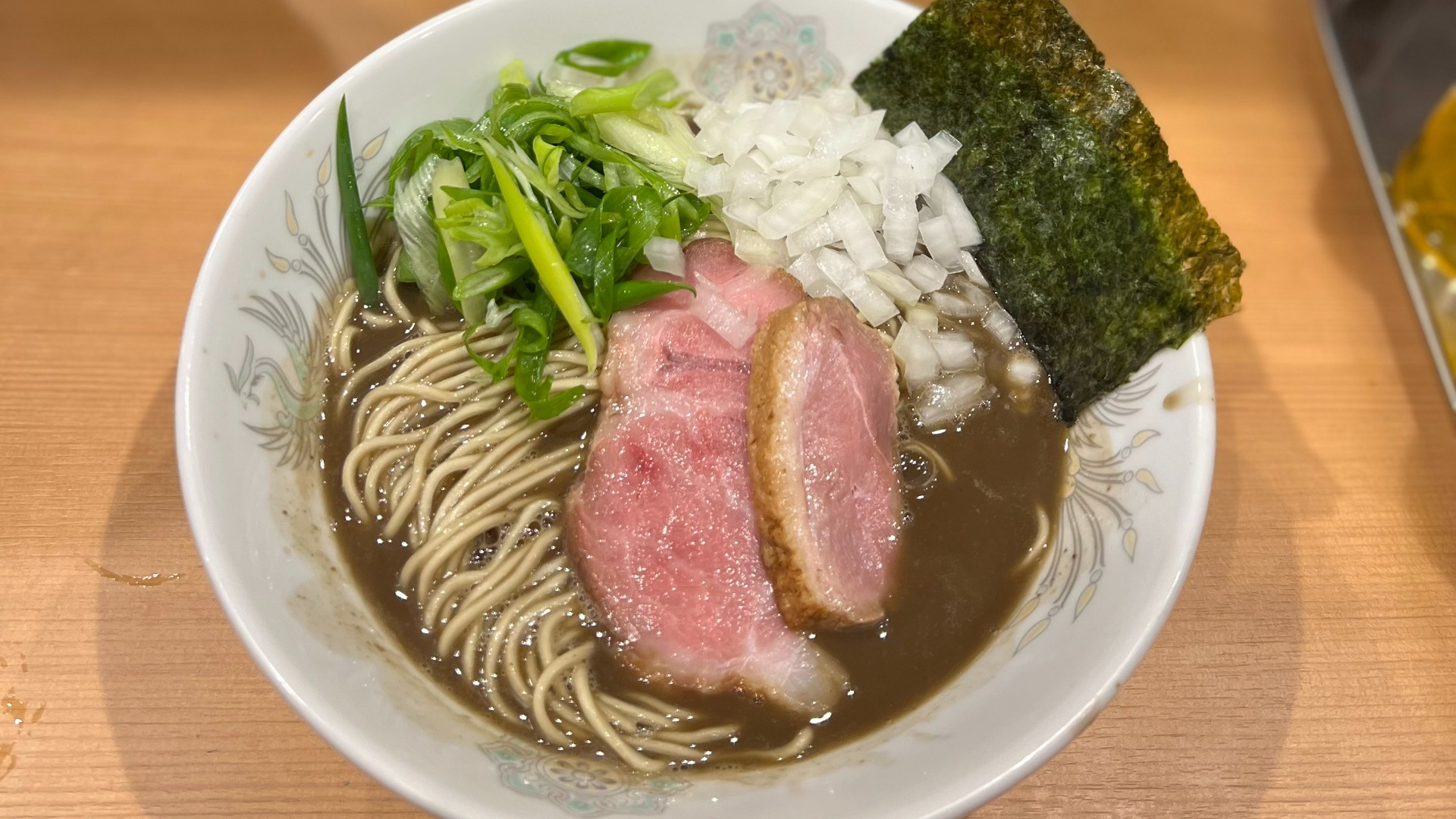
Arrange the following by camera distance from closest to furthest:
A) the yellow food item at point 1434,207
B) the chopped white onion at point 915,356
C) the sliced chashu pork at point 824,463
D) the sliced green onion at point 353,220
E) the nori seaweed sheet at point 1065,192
Result: the sliced chashu pork at point 824,463, the nori seaweed sheet at point 1065,192, the sliced green onion at point 353,220, the chopped white onion at point 915,356, the yellow food item at point 1434,207

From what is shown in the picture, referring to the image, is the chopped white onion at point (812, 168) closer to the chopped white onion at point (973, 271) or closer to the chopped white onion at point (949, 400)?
the chopped white onion at point (973, 271)

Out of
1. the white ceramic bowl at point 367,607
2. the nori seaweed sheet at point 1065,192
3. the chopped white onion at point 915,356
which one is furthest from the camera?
the chopped white onion at point 915,356

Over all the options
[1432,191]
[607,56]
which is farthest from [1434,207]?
[607,56]

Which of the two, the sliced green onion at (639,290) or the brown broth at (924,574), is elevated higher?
the sliced green onion at (639,290)

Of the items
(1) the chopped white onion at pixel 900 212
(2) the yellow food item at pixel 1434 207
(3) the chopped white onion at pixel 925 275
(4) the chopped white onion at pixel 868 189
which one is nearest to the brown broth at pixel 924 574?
(3) the chopped white onion at pixel 925 275

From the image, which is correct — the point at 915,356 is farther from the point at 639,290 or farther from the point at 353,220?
the point at 353,220

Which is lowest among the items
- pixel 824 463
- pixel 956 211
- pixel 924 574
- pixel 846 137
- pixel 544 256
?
pixel 924 574

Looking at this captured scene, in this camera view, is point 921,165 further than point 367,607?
Yes
